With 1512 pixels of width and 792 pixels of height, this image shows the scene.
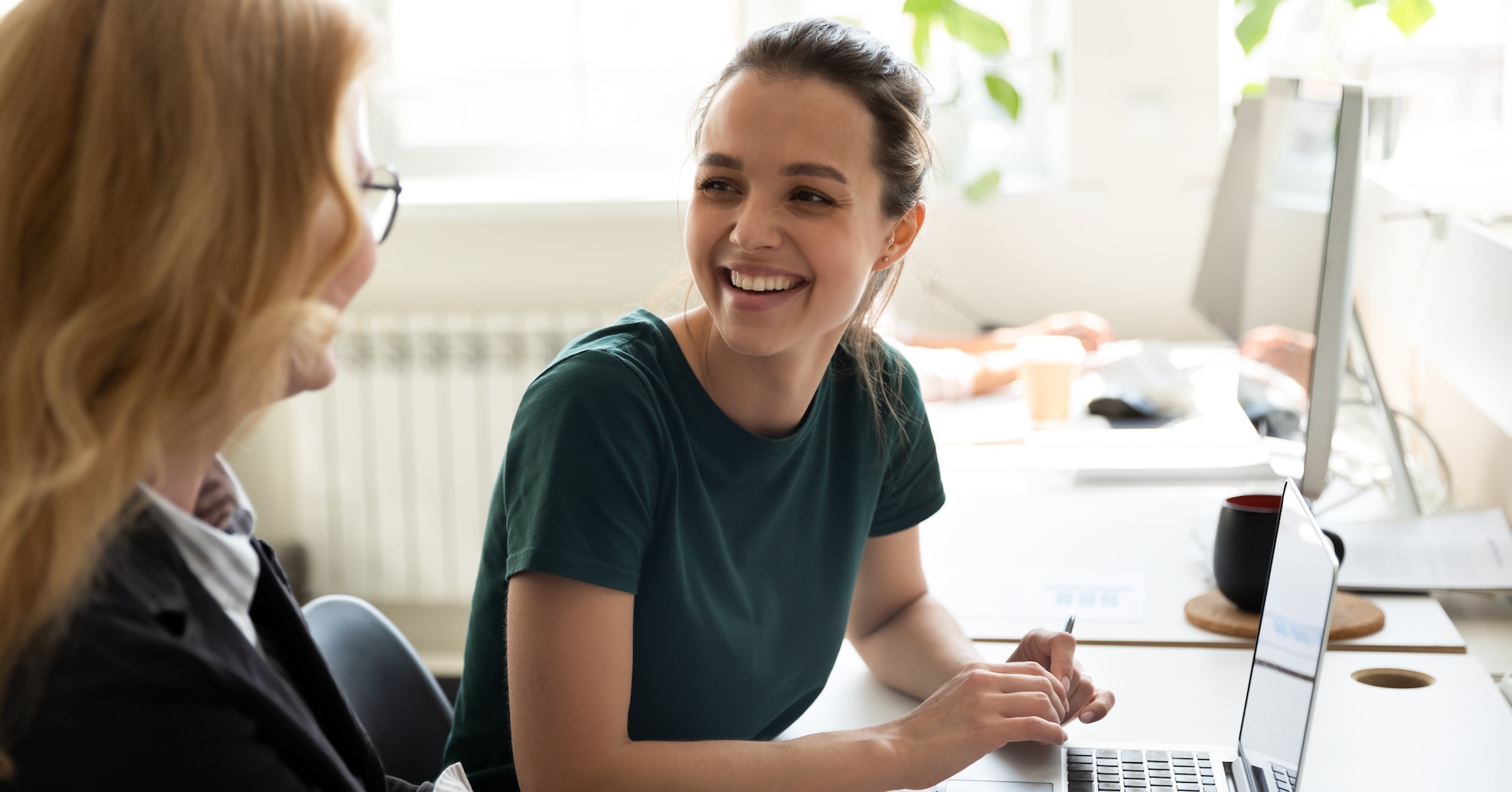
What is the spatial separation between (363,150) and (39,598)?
0.33 meters

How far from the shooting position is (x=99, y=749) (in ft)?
2.09

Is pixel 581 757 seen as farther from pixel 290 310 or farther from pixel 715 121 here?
pixel 715 121

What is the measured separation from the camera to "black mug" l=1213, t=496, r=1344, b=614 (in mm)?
1309

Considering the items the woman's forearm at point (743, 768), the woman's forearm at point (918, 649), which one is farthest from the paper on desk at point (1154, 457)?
the woman's forearm at point (743, 768)

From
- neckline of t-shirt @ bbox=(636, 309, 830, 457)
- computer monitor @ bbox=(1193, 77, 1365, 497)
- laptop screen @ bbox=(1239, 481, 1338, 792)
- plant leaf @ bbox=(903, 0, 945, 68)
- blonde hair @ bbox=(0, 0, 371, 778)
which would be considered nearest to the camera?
blonde hair @ bbox=(0, 0, 371, 778)

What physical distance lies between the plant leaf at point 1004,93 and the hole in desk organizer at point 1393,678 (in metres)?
1.67

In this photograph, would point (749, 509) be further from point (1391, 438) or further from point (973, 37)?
point (973, 37)

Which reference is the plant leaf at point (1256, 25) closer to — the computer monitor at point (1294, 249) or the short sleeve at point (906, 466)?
the computer monitor at point (1294, 249)

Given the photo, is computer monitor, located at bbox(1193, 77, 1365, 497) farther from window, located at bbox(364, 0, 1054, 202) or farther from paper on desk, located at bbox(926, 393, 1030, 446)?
window, located at bbox(364, 0, 1054, 202)

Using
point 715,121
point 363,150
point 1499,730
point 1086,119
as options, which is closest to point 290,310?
point 363,150

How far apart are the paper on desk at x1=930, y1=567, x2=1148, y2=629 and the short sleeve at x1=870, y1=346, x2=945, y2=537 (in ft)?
0.45

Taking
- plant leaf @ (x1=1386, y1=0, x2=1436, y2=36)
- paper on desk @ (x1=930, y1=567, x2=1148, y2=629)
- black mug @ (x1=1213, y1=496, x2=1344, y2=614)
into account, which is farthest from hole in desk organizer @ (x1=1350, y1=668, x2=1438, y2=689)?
plant leaf @ (x1=1386, y1=0, x2=1436, y2=36)

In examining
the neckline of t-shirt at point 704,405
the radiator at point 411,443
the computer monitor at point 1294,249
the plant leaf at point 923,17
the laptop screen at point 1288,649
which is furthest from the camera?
the radiator at point 411,443

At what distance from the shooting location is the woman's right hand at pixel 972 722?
0.98m
